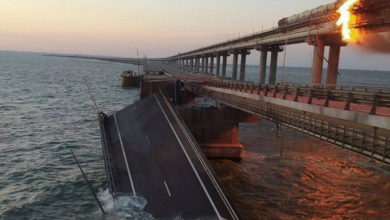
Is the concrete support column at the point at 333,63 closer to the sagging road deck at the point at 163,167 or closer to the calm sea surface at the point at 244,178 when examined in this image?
the calm sea surface at the point at 244,178

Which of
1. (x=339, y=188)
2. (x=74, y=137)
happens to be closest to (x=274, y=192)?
(x=339, y=188)

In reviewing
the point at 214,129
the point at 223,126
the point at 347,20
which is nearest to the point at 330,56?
the point at 347,20

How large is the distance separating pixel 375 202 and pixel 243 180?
37.4ft

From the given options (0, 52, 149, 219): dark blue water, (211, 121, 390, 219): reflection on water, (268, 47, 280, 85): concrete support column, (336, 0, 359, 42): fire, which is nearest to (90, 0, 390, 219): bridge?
(336, 0, 359, 42): fire

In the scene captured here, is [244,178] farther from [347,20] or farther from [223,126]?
[347,20]

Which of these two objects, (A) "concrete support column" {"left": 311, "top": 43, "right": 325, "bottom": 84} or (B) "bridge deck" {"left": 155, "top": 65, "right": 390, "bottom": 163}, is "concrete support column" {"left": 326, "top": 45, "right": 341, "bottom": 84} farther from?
(B) "bridge deck" {"left": 155, "top": 65, "right": 390, "bottom": 163}

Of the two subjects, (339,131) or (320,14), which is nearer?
(339,131)

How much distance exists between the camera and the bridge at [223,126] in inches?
827

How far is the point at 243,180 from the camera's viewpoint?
32.4 metres

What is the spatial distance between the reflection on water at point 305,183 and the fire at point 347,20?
50.6 ft

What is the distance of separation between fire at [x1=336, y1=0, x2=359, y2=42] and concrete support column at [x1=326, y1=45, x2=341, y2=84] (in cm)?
229

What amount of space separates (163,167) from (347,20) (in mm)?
30846

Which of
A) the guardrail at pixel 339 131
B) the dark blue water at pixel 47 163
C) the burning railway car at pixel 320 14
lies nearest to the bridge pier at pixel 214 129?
the guardrail at pixel 339 131

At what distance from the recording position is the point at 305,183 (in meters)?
31.9
